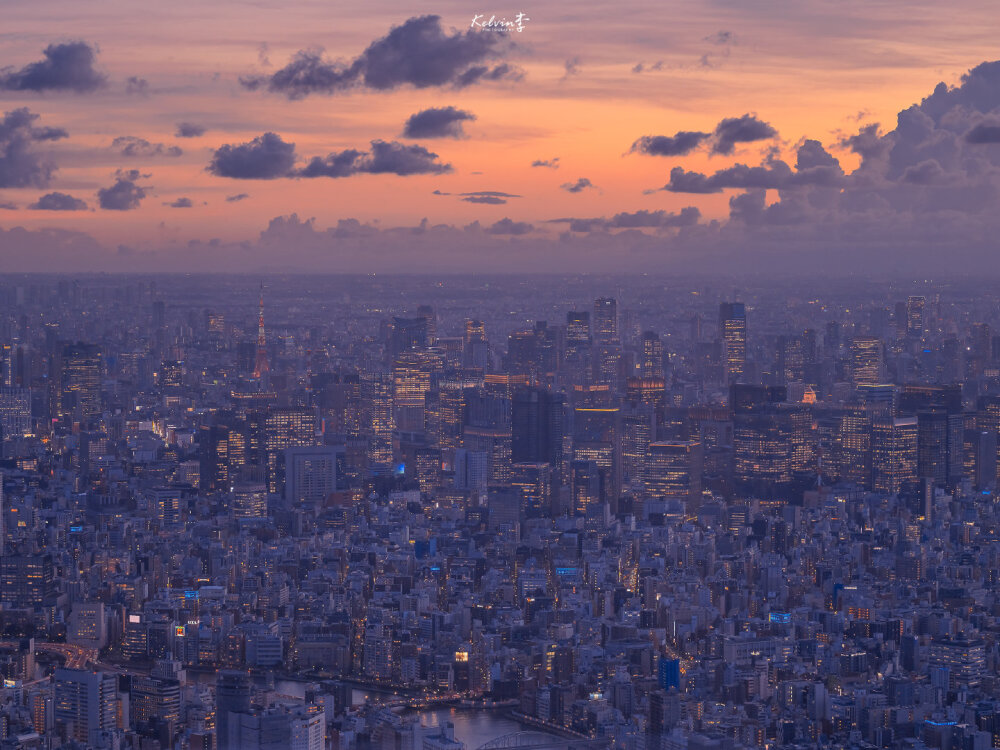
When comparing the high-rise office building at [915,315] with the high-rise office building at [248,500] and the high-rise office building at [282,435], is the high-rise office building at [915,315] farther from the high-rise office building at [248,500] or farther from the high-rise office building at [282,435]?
the high-rise office building at [248,500]

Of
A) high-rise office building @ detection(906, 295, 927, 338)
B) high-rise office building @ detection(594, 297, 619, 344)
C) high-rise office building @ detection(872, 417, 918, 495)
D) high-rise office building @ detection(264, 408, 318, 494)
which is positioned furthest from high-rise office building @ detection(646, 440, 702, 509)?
high-rise office building @ detection(264, 408, 318, 494)

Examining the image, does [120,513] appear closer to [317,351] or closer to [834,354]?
[317,351]

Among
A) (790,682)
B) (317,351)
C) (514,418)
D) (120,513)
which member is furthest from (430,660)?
(317,351)

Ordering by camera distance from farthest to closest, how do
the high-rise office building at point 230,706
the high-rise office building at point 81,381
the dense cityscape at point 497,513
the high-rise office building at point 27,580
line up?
the high-rise office building at point 81,381 → the high-rise office building at point 27,580 → the dense cityscape at point 497,513 → the high-rise office building at point 230,706

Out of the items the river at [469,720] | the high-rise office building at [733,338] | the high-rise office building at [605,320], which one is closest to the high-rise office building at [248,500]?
the high-rise office building at [605,320]

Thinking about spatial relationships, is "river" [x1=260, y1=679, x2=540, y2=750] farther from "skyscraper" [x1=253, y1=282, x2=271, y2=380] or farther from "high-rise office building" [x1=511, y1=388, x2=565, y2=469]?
"skyscraper" [x1=253, y1=282, x2=271, y2=380]

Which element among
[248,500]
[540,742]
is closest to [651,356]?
[248,500]

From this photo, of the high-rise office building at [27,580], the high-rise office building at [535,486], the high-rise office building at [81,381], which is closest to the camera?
the high-rise office building at [27,580]
